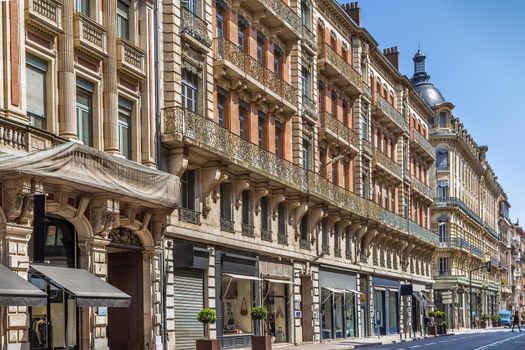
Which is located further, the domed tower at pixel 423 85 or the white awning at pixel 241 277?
the domed tower at pixel 423 85

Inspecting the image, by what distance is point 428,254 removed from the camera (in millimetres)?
75562

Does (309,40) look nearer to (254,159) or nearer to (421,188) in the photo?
(254,159)

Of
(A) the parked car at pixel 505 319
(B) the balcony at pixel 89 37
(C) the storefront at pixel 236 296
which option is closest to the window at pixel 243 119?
(C) the storefront at pixel 236 296

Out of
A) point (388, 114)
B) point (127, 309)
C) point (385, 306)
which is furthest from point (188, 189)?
point (388, 114)

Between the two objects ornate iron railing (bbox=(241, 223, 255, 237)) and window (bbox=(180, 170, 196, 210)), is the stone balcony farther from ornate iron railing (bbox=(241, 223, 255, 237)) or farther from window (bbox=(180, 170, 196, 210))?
ornate iron railing (bbox=(241, 223, 255, 237))

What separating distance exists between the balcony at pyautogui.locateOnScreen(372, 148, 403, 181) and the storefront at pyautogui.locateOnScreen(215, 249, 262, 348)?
68.7 ft

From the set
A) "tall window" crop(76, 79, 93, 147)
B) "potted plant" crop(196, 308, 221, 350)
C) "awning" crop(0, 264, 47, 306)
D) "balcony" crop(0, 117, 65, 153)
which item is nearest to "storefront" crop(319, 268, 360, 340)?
"potted plant" crop(196, 308, 221, 350)

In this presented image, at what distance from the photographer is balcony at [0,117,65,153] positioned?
20.8 metres

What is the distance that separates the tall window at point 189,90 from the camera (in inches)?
1258

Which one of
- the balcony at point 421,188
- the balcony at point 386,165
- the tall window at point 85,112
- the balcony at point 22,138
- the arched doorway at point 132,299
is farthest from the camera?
the balcony at point 421,188

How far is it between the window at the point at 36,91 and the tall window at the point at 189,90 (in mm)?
8676

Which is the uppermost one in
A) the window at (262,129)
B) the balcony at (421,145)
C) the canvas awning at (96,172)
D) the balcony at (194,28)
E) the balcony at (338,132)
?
the balcony at (421,145)

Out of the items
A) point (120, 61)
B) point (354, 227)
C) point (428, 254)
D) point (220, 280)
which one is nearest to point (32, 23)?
point (120, 61)

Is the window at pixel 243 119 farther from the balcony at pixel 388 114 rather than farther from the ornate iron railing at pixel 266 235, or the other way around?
the balcony at pixel 388 114
